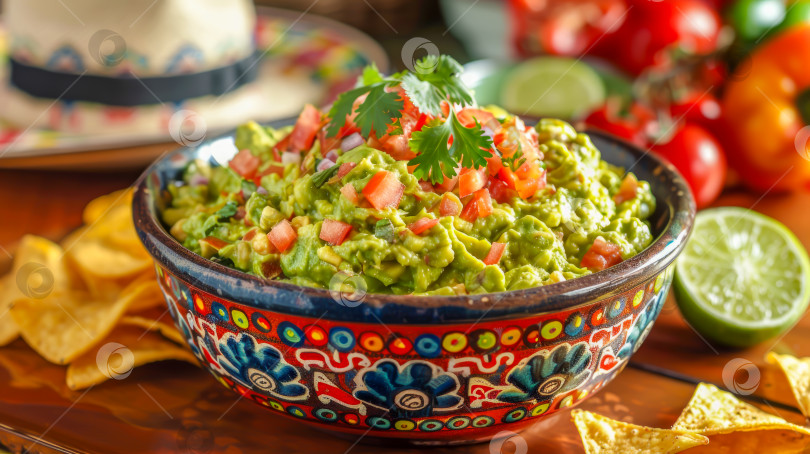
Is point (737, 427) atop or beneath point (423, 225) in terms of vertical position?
beneath

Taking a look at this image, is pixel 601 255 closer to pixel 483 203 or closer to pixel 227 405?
pixel 483 203

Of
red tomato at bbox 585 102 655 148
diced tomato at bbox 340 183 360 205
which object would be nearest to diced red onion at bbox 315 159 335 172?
diced tomato at bbox 340 183 360 205

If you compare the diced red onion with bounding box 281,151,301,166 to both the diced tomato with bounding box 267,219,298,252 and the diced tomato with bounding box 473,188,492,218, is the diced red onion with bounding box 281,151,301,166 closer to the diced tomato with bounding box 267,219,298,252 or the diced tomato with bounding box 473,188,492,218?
the diced tomato with bounding box 267,219,298,252

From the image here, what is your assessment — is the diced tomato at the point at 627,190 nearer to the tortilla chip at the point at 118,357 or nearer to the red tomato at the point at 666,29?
the tortilla chip at the point at 118,357

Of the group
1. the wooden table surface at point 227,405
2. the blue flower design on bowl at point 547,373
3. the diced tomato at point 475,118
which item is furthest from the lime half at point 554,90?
the blue flower design on bowl at point 547,373

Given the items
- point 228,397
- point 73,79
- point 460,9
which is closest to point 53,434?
point 228,397

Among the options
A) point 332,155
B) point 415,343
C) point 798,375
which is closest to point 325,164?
point 332,155
